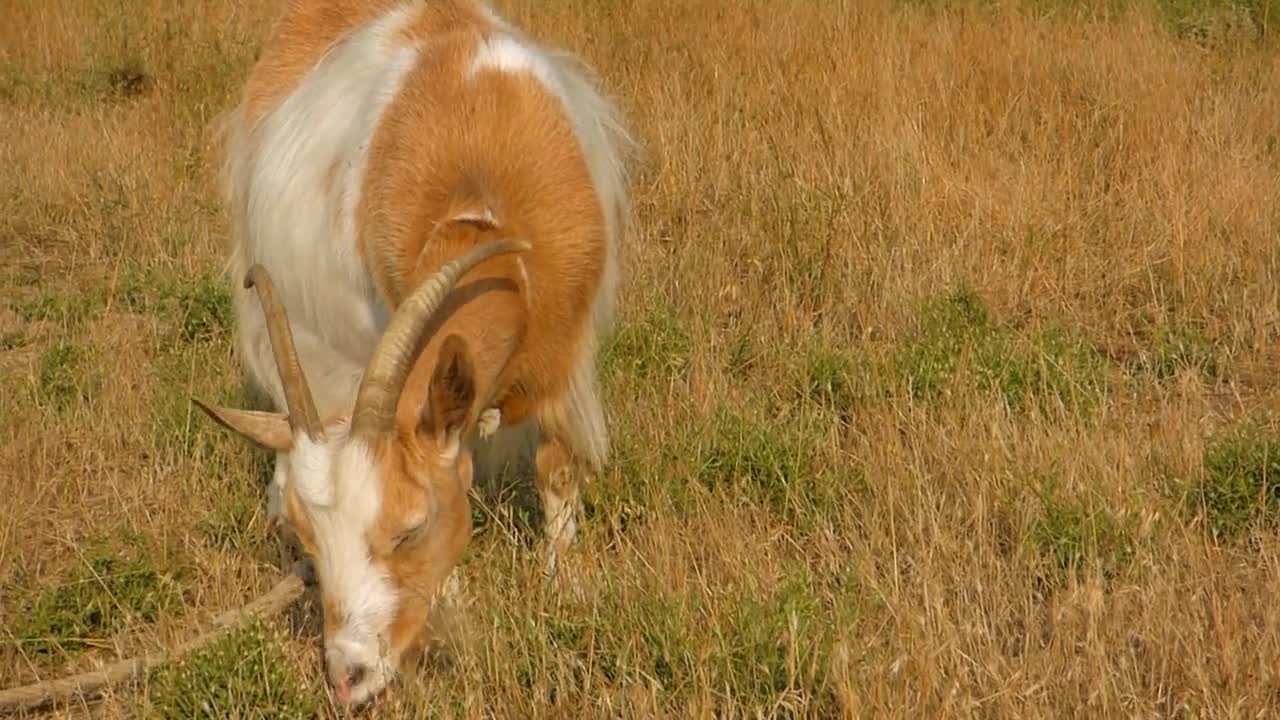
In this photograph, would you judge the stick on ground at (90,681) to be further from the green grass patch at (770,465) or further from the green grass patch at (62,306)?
the green grass patch at (62,306)

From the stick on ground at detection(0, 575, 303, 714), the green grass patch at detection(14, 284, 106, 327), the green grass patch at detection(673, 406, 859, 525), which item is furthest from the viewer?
the green grass patch at detection(14, 284, 106, 327)

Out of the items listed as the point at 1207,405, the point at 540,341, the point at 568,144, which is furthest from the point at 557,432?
the point at 1207,405

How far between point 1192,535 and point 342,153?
2866 millimetres

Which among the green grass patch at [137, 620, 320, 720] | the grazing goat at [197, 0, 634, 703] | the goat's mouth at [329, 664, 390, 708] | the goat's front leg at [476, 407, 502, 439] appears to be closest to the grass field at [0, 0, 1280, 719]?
the green grass patch at [137, 620, 320, 720]

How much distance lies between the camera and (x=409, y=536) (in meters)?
3.46

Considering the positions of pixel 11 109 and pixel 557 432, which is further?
pixel 11 109

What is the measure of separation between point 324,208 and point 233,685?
71.5 inches

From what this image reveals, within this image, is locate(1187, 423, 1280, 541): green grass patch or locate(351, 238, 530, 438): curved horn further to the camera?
locate(1187, 423, 1280, 541): green grass patch

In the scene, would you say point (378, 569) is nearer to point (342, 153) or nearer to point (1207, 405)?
point (342, 153)

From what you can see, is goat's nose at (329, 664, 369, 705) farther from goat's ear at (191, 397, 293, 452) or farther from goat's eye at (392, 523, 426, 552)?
goat's ear at (191, 397, 293, 452)

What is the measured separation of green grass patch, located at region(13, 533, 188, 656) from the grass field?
1 centimetres

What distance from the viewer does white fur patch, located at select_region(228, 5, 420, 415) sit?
4680 millimetres

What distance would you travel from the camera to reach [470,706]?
3572mm

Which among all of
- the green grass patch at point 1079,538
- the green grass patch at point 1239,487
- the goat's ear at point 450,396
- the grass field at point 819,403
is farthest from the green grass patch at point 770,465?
the goat's ear at point 450,396
